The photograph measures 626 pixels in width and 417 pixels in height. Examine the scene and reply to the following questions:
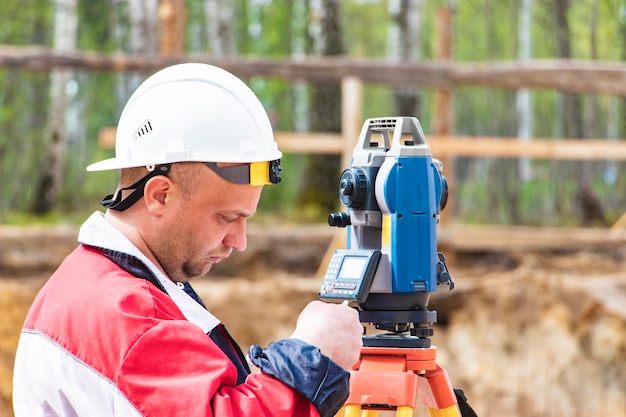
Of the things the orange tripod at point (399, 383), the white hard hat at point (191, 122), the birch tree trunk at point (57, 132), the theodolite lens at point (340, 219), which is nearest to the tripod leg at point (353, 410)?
the orange tripod at point (399, 383)

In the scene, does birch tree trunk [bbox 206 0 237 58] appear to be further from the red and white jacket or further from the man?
the red and white jacket

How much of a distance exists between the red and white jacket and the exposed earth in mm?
4853

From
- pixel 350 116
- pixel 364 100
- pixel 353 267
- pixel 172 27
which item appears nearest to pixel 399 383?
pixel 353 267

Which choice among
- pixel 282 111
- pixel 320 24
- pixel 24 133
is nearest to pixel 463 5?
pixel 282 111

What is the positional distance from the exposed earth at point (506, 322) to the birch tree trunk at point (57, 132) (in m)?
3.07

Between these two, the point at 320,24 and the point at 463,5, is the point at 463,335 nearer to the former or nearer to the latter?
the point at 320,24

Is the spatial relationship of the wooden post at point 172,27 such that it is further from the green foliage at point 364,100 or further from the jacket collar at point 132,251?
the jacket collar at point 132,251

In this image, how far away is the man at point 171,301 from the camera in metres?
1.52

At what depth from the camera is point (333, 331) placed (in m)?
1.66

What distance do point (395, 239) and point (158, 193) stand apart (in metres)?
0.61

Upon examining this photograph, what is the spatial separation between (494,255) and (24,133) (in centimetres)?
1125

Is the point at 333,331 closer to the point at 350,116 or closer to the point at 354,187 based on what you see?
the point at 354,187

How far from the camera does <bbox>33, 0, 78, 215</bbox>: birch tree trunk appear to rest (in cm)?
988

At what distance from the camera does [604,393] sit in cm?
675
